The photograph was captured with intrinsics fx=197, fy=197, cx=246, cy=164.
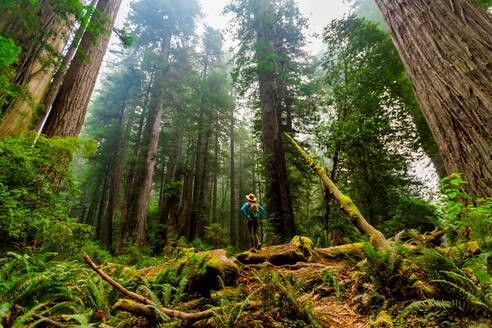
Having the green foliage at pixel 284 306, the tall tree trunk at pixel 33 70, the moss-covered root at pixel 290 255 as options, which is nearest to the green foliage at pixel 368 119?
the moss-covered root at pixel 290 255

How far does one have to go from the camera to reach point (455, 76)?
2.41m

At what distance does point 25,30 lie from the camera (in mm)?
3617

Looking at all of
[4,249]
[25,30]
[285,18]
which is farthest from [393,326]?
[285,18]

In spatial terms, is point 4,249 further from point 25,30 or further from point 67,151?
point 25,30

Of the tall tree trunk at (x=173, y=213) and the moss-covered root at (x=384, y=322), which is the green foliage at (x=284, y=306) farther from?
the tall tree trunk at (x=173, y=213)

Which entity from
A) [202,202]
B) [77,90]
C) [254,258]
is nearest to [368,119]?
[254,258]

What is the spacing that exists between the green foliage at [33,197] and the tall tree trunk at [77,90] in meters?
0.94

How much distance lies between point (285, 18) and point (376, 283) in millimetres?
14801

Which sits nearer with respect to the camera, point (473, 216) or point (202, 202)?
point (473, 216)

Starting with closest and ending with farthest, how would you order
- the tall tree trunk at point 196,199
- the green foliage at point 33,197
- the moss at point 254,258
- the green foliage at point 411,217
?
the green foliage at point 33,197 < the moss at point 254,258 < the green foliage at point 411,217 < the tall tree trunk at point 196,199

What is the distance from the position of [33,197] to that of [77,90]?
2796mm

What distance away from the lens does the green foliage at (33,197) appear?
2477 mm

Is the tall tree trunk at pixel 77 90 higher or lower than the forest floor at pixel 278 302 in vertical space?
higher

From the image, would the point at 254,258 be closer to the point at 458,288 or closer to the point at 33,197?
the point at 458,288
